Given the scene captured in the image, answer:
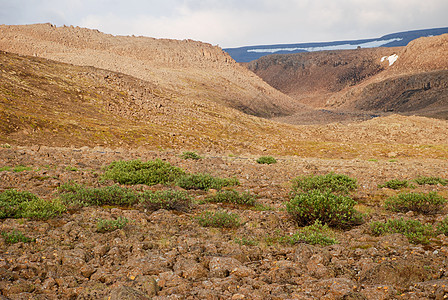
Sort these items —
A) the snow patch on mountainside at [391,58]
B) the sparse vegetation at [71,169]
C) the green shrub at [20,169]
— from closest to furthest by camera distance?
the green shrub at [20,169]
the sparse vegetation at [71,169]
the snow patch on mountainside at [391,58]

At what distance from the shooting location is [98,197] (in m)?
6.39

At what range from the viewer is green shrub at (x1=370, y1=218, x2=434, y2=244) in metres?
4.72

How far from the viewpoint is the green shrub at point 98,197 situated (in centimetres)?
614

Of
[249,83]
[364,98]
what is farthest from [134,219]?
[364,98]

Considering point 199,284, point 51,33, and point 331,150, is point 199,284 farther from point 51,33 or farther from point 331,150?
point 51,33

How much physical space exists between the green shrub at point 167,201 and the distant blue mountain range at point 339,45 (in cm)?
13216

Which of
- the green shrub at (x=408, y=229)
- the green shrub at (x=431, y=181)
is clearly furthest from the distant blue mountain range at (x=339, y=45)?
→ the green shrub at (x=408, y=229)

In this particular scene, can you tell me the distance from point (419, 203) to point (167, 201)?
4.87 meters

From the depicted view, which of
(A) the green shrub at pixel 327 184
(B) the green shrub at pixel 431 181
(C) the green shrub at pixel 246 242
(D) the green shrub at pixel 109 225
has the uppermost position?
(D) the green shrub at pixel 109 225

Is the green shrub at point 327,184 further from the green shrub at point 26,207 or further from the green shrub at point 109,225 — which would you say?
the green shrub at point 26,207

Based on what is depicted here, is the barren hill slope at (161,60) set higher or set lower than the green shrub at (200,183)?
higher

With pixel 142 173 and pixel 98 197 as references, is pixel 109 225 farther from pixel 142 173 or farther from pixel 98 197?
pixel 142 173

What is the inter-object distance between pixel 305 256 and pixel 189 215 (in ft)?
8.25

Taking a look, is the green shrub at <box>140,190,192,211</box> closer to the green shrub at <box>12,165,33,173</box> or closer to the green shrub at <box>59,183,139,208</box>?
the green shrub at <box>59,183,139,208</box>
